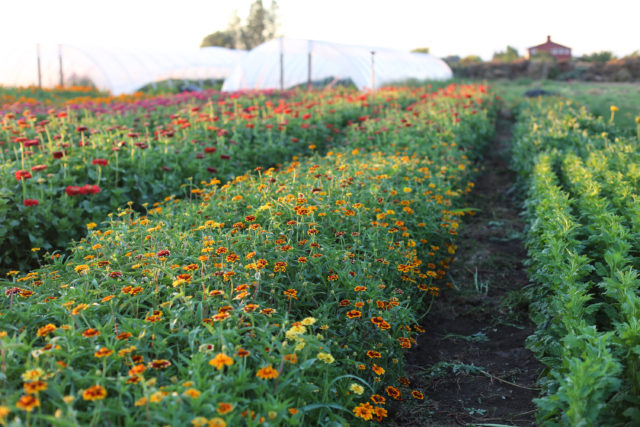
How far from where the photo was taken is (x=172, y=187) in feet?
20.1

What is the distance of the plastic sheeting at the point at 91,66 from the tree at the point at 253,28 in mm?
36217

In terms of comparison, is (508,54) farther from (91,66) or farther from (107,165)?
(107,165)

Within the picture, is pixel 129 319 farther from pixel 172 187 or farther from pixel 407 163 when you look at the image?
pixel 172 187

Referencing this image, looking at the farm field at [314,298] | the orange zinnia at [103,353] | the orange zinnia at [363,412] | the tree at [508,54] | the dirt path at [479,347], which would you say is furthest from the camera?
the tree at [508,54]

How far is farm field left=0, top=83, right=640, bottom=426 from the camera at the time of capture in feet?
6.44

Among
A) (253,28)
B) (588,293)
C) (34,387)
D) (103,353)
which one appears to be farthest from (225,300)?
(253,28)

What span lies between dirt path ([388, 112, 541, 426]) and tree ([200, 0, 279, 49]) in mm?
56914

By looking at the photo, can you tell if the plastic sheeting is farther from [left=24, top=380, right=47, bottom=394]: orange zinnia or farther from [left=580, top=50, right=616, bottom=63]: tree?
[left=580, top=50, right=616, bottom=63]: tree

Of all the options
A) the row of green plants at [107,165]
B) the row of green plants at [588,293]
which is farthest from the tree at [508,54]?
the row of green plants at [588,293]

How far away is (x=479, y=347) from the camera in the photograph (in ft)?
11.9

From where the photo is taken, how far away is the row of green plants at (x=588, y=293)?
6.70 feet

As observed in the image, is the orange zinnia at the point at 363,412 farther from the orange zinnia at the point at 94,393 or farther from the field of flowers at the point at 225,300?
the orange zinnia at the point at 94,393

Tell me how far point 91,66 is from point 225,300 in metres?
20.7

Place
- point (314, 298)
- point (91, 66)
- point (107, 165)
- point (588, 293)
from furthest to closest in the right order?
point (91, 66), point (107, 165), point (588, 293), point (314, 298)
